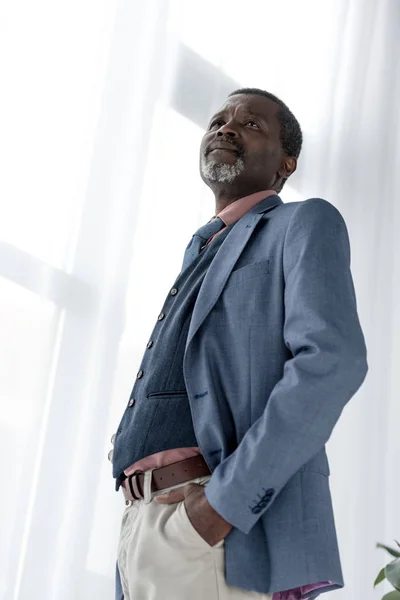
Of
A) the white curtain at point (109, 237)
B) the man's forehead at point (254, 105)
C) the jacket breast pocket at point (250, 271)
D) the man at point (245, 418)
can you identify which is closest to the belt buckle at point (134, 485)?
the man at point (245, 418)

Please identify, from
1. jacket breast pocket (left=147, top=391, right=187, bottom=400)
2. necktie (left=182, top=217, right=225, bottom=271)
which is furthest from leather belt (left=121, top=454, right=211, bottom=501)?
necktie (left=182, top=217, right=225, bottom=271)

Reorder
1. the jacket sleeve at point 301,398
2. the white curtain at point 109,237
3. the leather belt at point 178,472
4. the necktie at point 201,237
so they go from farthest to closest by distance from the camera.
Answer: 1. the white curtain at point 109,237
2. the necktie at point 201,237
3. the leather belt at point 178,472
4. the jacket sleeve at point 301,398

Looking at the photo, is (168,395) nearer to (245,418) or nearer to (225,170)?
(245,418)

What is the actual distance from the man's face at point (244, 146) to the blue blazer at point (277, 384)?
30 cm

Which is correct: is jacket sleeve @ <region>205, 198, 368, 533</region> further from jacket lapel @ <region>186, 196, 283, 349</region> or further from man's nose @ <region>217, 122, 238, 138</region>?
man's nose @ <region>217, 122, 238, 138</region>

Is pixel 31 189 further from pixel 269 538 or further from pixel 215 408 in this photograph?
pixel 269 538

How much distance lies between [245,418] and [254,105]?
2.56 ft

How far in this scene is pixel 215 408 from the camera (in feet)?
4.31

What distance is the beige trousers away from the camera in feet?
4.06

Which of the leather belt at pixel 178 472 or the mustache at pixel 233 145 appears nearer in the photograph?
the leather belt at pixel 178 472

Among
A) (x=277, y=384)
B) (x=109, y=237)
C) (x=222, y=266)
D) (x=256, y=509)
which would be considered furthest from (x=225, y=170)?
(x=256, y=509)

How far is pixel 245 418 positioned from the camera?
131 centimetres

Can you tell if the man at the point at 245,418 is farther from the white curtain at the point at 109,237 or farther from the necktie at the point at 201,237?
the white curtain at the point at 109,237

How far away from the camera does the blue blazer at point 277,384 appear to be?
1188mm
